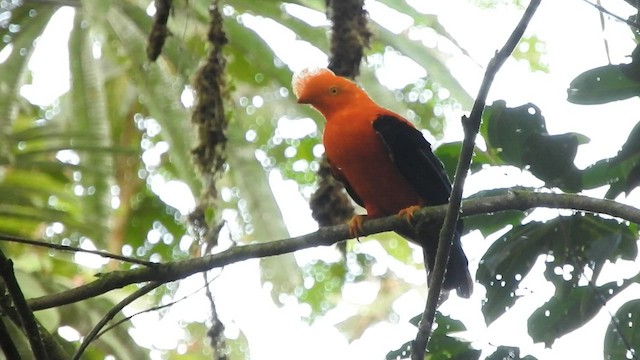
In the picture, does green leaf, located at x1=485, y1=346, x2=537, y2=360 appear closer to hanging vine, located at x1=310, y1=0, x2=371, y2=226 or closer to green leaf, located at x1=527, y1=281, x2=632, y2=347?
green leaf, located at x1=527, y1=281, x2=632, y2=347

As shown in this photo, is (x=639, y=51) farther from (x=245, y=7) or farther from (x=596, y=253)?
(x=245, y=7)

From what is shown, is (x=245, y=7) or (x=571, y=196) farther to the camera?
(x=245, y=7)

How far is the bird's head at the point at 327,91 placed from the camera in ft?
12.2

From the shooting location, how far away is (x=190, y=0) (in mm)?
4148

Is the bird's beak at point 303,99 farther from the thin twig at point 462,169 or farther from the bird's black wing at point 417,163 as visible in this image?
the thin twig at point 462,169

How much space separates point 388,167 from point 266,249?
1.13 metres

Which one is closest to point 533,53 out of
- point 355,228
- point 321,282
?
point 321,282

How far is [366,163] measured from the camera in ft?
11.2

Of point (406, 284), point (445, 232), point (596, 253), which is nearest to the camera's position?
point (445, 232)

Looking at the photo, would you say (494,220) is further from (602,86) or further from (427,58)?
(427,58)

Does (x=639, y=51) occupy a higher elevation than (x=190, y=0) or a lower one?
lower

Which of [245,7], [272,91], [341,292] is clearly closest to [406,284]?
[341,292]

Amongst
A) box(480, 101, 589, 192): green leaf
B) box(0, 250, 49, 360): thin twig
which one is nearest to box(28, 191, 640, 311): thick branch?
box(480, 101, 589, 192): green leaf

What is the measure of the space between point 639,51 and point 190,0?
241 cm
